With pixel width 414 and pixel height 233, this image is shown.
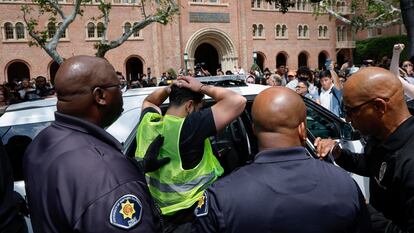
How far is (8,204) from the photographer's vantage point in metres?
2.28

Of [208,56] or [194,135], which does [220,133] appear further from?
[208,56]

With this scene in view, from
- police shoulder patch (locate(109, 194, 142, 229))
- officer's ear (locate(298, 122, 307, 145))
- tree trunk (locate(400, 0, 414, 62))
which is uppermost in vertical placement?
tree trunk (locate(400, 0, 414, 62))

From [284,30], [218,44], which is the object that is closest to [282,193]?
[218,44]

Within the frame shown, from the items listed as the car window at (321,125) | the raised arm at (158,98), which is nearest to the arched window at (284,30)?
the car window at (321,125)

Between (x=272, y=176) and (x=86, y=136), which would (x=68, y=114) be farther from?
(x=272, y=176)

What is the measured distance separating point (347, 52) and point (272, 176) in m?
43.7

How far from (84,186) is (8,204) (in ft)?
3.64

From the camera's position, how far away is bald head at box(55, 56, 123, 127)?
1676 mm

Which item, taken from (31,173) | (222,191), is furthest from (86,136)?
(222,191)

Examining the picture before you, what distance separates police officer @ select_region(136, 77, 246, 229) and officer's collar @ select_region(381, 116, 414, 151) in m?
1.00

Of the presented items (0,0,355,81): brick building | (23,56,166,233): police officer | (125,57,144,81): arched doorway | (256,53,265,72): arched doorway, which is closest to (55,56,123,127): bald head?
(23,56,166,233): police officer

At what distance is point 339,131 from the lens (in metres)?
3.96

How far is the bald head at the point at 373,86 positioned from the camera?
188 cm

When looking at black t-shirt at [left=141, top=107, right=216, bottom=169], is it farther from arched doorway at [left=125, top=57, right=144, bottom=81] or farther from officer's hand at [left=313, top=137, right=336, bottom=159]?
arched doorway at [left=125, top=57, right=144, bottom=81]
